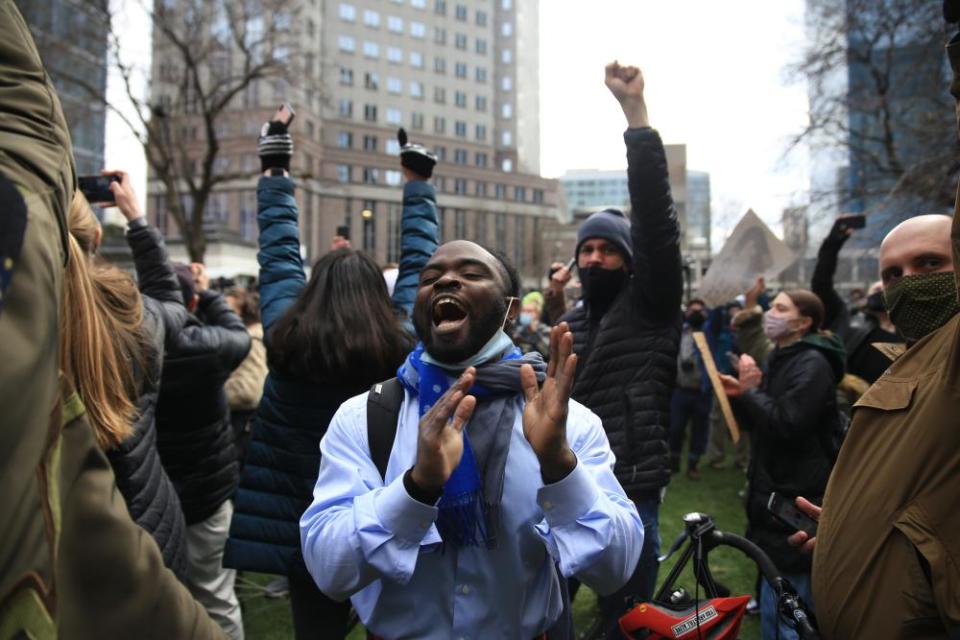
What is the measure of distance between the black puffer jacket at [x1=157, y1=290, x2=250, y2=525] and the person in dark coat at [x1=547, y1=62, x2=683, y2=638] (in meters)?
1.69

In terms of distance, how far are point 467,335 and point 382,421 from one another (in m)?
0.36

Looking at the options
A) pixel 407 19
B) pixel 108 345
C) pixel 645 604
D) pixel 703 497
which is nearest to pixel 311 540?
pixel 108 345

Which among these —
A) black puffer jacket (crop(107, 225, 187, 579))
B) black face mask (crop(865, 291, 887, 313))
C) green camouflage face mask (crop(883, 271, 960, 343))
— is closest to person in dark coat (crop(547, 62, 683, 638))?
green camouflage face mask (crop(883, 271, 960, 343))

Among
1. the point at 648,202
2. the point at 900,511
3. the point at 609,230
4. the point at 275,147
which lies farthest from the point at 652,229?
the point at 275,147

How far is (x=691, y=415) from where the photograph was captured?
888 centimetres

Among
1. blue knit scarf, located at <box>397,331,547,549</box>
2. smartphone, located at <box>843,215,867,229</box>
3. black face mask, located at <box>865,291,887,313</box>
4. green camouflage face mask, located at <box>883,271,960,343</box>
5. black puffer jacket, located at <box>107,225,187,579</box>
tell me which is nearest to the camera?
blue knit scarf, located at <box>397,331,547,549</box>

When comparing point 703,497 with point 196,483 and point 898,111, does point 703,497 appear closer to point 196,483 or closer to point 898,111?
point 196,483

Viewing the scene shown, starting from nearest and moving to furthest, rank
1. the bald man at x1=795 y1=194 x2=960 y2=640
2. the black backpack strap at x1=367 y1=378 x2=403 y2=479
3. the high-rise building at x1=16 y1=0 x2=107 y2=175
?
1. the bald man at x1=795 y1=194 x2=960 y2=640
2. the black backpack strap at x1=367 y1=378 x2=403 y2=479
3. the high-rise building at x1=16 y1=0 x2=107 y2=175

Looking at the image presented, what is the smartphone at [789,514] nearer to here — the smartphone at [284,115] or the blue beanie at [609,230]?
the blue beanie at [609,230]

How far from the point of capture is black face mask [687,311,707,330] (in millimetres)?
9727

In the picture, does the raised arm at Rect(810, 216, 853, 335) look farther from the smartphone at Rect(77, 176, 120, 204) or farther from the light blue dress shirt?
the smartphone at Rect(77, 176, 120, 204)

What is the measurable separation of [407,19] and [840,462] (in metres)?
82.4

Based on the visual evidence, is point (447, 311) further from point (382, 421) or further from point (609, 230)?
point (609, 230)

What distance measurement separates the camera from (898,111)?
1900 cm
